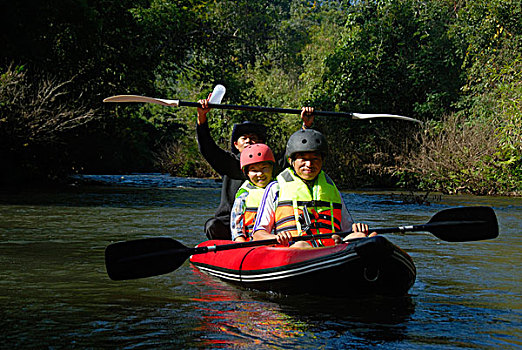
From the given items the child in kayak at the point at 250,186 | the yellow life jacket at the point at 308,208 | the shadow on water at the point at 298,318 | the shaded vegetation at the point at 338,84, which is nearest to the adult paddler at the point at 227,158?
the child in kayak at the point at 250,186

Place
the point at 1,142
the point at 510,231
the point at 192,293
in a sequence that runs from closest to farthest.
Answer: the point at 192,293, the point at 510,231, the point at 1,142

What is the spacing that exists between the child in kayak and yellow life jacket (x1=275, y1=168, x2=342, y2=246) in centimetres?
71

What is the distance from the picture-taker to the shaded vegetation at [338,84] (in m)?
16.5

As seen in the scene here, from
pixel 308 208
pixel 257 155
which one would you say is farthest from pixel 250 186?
pixel 308 208

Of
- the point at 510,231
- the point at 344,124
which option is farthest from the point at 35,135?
the point at 510,231

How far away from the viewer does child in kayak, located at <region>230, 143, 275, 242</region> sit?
5895mm

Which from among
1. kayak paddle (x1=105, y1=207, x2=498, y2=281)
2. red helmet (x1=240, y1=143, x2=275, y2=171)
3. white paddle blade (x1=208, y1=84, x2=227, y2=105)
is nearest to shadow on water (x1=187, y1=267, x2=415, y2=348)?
kayak paddle (x1=105, y1=207, x2=498, y2=281)

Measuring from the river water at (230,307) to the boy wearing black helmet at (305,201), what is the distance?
0.53 meters

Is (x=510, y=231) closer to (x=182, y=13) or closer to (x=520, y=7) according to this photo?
(x=520, y=7)

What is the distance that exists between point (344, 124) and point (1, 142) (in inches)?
408

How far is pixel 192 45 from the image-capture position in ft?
77.6

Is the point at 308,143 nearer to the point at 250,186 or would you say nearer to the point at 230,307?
the point at 250,186

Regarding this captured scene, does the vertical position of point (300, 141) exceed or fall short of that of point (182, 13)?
it falls short

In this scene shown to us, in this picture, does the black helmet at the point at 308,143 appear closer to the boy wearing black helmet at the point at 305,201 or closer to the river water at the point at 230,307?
the boy wearing black helmet at the point at 305,201
